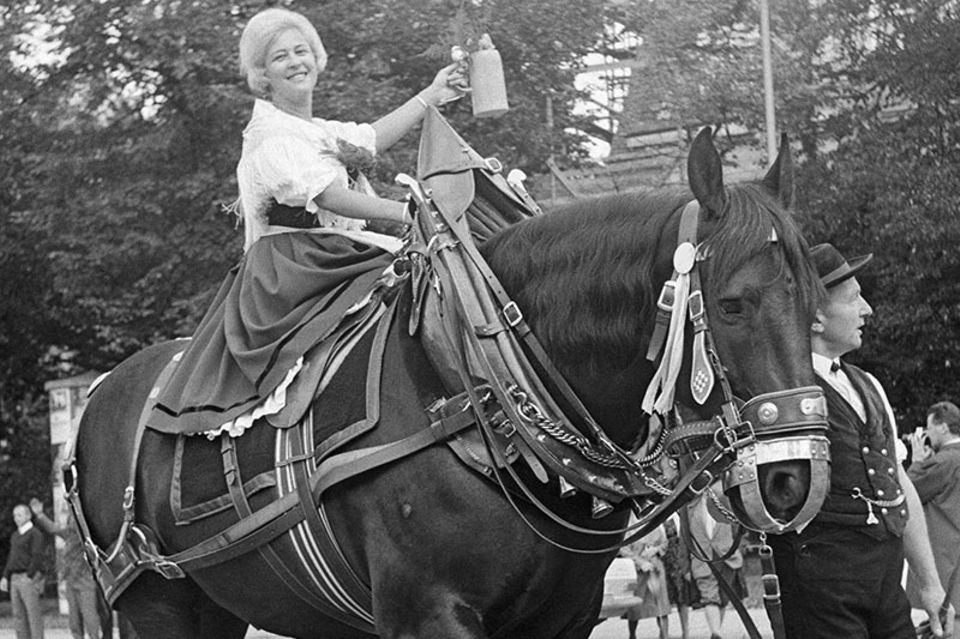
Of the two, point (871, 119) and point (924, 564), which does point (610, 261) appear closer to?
point (924, 564)

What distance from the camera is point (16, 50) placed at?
2109 centimetres

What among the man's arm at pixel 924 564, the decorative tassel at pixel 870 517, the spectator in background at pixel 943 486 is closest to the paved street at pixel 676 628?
the spectator in background at pixel 943 486

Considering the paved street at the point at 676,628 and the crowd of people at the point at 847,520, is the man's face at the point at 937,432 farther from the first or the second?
the crowd of people at the point at 847,520

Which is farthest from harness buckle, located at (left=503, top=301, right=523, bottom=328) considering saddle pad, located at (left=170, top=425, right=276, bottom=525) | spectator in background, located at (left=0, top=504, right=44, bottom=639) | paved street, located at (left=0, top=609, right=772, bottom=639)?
spectator in background, located at (left=0, top=504, right=44, bottom=639)

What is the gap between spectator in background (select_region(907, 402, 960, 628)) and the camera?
10.6m

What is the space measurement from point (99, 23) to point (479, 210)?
16.5m

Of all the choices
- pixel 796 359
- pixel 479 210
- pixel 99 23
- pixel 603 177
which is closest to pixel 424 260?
pixel 479 210

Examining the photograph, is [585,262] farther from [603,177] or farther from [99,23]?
[603,177]

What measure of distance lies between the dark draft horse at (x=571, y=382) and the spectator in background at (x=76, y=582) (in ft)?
5.98

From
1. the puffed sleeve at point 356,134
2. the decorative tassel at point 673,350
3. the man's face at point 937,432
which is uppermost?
the puffed sleeve at point 356,134

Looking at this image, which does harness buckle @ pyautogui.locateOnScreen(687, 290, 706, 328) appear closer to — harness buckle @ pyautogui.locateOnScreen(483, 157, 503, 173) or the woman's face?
harness buckle @ pyautogui.locateOnScreen(483, 157, 503, 173)

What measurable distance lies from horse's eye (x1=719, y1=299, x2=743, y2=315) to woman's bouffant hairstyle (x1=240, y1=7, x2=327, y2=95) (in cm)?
217

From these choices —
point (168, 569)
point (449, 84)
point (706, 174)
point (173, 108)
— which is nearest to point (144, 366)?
point (168, 569)

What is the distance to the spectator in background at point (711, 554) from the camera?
534 cm
